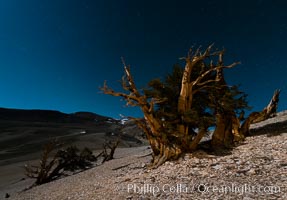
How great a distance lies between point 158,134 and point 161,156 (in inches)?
47.7

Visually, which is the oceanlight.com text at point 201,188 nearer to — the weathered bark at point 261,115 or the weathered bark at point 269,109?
the weathered bark at point 261,115

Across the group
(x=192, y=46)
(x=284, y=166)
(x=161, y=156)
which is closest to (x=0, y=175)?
(x=161, y=156)

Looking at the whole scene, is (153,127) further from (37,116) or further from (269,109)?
(37,116)

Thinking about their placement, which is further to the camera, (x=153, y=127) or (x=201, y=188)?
(x=153, y=127)

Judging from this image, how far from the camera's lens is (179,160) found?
41.8 feet

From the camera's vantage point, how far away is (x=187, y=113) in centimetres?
1431

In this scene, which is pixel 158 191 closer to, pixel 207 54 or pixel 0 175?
pixel 207 54

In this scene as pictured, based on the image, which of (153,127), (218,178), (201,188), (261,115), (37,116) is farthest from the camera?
(37,116)

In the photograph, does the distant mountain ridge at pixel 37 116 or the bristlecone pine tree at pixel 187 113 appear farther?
the distant mountain ridge at pixel 37 116

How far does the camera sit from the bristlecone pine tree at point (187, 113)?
13.9 metres

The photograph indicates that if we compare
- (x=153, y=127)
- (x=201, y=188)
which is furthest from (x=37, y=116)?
(x=201, y=188)

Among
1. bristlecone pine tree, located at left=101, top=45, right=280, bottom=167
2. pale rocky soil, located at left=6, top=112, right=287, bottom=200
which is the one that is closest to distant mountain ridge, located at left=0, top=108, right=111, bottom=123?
bristlecone pine tree, located at left=101, top=45, right=280, bottom=167

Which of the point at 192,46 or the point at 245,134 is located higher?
the point at 192,46

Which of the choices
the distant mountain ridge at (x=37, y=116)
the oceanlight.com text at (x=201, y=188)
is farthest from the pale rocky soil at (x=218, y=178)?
the distant mountain ridge at (x=37, y=116)
